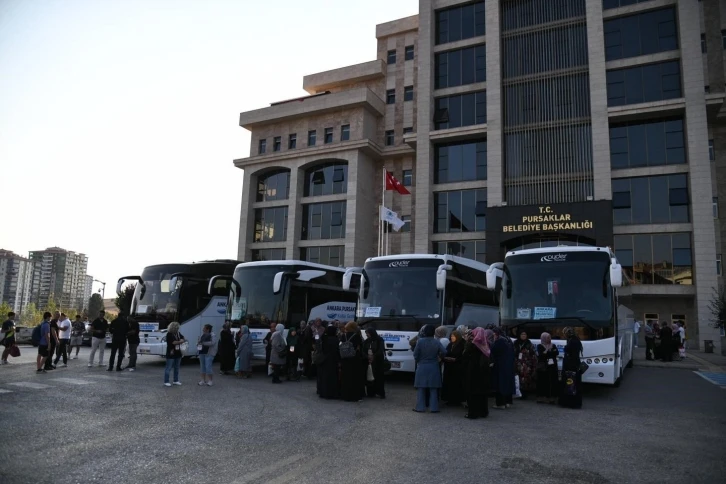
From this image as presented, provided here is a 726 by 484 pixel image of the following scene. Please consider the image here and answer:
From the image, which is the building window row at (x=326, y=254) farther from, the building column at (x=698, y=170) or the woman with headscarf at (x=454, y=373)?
the woman with headscarf at (x=454, y=373)

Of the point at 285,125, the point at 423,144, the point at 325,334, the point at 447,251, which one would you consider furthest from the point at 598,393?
the point at 285,125

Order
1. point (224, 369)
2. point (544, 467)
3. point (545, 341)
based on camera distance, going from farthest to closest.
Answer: point (224, 369)
point (545, 341)
point (544, 467)

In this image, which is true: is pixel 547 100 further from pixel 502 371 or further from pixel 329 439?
pixel 329 439

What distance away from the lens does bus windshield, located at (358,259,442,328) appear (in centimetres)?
1393

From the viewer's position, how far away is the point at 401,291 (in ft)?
47.1

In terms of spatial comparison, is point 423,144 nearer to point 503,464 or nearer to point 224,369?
point 224,369

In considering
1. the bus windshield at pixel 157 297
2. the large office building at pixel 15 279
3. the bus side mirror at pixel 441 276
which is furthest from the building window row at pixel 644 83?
the large office building at pixel 15 279

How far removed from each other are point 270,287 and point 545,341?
356 inches

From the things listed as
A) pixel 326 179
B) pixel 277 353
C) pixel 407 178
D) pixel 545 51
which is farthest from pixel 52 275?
pixel 277 353

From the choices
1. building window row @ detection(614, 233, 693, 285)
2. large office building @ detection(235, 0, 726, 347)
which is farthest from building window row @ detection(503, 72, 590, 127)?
building window row @ detection(614, 233, 693, 285)

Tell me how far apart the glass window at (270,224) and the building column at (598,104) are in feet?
81.8

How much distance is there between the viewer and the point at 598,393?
1284cm

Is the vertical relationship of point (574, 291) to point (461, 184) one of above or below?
below

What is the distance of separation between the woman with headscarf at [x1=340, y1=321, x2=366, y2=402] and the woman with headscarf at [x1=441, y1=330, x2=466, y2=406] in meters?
1.82
